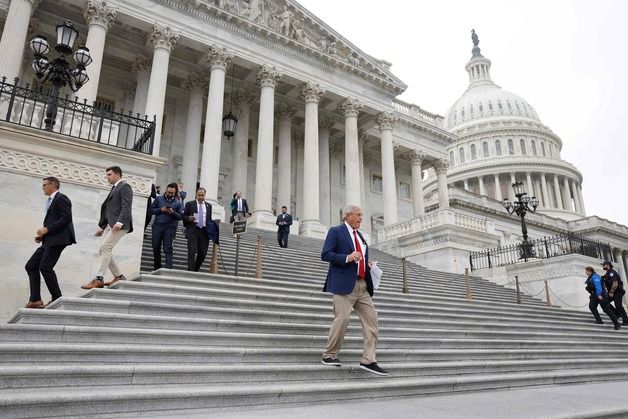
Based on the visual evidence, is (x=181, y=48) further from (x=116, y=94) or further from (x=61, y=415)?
(x=61, y=415)

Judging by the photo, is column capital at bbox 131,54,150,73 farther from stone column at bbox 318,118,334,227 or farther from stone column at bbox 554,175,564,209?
stone column at bbox 554,175,564,209

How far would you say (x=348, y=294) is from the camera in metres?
5.34

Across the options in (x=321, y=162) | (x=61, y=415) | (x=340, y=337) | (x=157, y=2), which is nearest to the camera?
(x=61, y=415)

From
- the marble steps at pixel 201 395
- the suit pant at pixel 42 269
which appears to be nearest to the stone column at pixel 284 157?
the suit pant at pixel 42 269

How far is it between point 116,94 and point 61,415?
966 inches

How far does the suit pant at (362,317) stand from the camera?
17.3ft

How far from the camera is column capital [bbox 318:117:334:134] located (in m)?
29.9

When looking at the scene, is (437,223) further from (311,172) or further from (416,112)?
(416,112)

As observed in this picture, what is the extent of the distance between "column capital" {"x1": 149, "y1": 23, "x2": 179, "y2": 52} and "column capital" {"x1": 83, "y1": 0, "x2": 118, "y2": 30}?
1887 millimetres

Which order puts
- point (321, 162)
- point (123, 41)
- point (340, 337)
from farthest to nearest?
point (321, 162) → point (123, 41) → point (340, 337)

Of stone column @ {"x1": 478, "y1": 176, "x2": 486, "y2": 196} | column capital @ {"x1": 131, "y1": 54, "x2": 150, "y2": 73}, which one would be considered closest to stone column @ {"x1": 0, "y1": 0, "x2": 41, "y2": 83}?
column capital @ {"x1": 131, "y1": 54, "x2": 150, "y2": 73}

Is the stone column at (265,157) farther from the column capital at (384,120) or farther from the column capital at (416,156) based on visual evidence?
the column capital at (416,156)

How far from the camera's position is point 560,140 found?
85.3 metres

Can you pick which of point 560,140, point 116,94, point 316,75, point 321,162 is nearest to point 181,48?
point 116,94
